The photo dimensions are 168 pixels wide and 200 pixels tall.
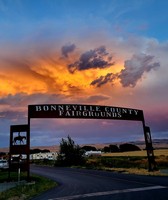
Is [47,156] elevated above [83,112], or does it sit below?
above

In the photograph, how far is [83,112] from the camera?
103 feet

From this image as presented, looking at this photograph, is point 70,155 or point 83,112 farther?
point 70,155

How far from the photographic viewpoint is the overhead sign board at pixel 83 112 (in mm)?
29300

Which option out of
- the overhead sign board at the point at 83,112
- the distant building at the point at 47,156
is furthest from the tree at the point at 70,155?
the distant building at the point at 47,156

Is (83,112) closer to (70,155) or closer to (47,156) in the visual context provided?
(70,155)

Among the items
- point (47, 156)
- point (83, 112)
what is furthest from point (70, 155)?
point (47, 156)

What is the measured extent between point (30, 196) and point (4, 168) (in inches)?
1128

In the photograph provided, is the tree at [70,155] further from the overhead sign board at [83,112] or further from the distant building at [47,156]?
the distant building at [47,156]

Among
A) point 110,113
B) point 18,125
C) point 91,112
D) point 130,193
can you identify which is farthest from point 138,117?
point 130,193

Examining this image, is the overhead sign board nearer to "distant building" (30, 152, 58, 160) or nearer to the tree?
the tree

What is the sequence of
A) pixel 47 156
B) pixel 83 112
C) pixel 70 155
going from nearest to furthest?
pixel 83 112 < pixel 70 155 < pixel 47 156

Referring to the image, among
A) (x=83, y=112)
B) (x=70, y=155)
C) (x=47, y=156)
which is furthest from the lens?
(x=47, y=156)

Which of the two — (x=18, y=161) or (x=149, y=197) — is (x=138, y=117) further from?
(x=149, y=197)

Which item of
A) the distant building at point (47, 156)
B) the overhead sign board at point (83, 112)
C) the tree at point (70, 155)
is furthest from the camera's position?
the distant building at point (47, 156)
